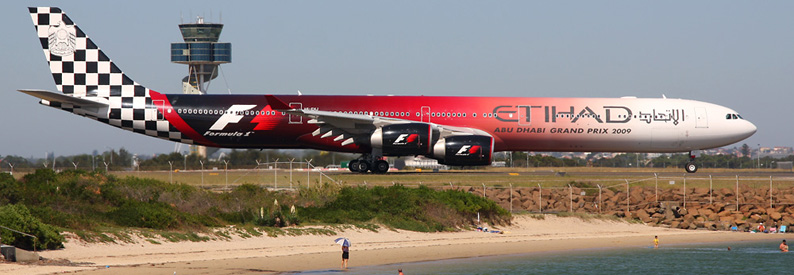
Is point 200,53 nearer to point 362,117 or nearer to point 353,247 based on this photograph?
point 362,117

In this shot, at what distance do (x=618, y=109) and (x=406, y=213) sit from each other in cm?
1173

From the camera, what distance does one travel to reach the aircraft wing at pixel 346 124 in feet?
96.9

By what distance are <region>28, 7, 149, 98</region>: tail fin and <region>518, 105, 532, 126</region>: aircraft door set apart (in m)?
13.7

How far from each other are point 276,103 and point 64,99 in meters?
7.11

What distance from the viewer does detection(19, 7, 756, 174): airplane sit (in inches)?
1204

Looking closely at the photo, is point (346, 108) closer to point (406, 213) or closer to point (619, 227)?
point (406, 213)

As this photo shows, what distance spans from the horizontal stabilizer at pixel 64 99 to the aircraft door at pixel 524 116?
557 inches

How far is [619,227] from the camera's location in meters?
25.9

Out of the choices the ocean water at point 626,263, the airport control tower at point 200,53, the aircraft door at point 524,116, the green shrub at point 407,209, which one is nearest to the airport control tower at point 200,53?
the airport control tower at point 200,53

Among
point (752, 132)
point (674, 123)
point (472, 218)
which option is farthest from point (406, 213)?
point (752, 132)

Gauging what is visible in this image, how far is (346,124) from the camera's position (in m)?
30.1

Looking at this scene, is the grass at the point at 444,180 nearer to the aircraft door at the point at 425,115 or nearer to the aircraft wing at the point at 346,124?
the aircraft wing at the point at 346,124

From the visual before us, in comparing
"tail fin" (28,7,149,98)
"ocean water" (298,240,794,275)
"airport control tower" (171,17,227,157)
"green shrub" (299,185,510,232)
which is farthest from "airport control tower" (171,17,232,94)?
"ocean water" (298,240,794,275)

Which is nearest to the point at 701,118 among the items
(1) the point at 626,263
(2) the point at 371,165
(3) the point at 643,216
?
(3) the point at 643,216
